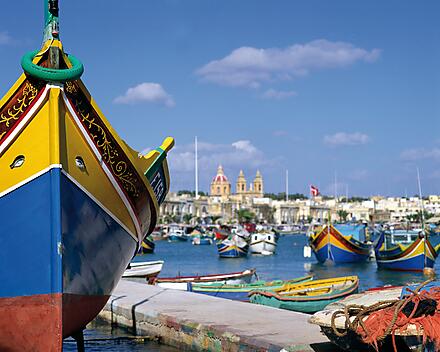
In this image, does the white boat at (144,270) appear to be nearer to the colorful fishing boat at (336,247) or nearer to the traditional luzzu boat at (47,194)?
the traditional luzzu boat at (47,194)

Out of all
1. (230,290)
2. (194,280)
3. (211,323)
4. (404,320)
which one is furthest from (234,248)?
(404,320)

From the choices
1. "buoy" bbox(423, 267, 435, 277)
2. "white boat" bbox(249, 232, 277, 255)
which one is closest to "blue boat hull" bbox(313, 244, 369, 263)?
"buoy" bbox(423, 267, 435, 277)

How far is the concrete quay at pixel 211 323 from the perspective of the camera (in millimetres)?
9156

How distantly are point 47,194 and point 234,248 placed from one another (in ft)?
157

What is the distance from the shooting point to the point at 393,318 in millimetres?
7164

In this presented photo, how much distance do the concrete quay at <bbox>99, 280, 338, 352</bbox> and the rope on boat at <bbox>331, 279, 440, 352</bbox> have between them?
1.20 meters

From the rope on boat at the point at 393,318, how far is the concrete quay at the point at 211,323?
47.1 inches

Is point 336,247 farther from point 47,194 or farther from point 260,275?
point 47,194

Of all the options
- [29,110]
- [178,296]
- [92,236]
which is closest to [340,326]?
[92,236]

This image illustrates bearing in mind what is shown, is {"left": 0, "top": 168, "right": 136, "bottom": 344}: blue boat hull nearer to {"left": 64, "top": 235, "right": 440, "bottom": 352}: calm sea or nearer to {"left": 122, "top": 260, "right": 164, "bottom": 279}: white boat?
{"left": 64, "top": 235, "right": 440, "bottom": 352}: calm sea

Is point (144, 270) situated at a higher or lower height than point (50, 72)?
lower

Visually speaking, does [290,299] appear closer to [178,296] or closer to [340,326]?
[178,296]

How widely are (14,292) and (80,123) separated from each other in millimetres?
2133

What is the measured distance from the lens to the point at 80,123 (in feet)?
26.4
